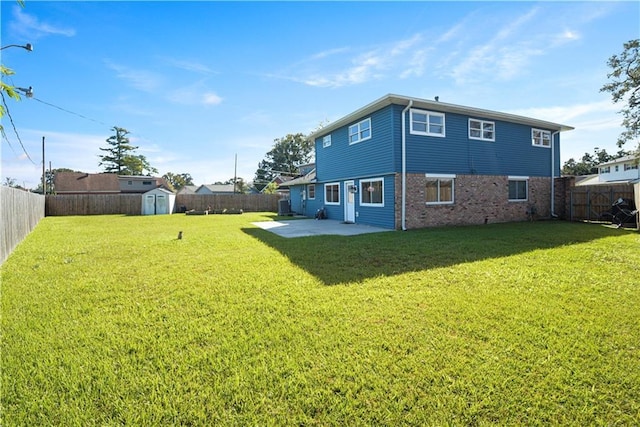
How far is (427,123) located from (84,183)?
4233 cm

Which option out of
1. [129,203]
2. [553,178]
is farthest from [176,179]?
[553,178]

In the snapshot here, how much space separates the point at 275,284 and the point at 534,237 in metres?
8.55

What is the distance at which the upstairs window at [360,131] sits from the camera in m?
13.0

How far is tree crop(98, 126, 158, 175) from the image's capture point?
152ft

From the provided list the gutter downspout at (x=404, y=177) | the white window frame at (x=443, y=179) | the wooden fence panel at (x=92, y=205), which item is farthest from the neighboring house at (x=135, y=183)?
the white window frame at (x=443, y=179)

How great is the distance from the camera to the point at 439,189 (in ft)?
41.2

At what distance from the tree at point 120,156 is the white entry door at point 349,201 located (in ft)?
148

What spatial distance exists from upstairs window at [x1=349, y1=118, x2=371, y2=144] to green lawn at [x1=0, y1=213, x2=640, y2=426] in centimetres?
842

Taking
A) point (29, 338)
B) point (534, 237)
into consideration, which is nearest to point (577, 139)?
point (534, 237)

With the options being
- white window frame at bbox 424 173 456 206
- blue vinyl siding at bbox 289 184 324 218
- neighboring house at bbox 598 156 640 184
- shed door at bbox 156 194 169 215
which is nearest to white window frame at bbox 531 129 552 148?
white window frame at bbox 424 173 456 206

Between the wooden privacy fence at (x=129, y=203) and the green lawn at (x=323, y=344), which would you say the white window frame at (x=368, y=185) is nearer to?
the green lawn at (x=323, y=344)

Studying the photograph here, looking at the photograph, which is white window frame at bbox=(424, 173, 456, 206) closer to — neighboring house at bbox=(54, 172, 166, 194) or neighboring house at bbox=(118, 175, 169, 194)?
neighboring house at bbox=(54, 172, 166, 194)

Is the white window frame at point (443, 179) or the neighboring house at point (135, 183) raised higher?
the neighboring house at point (135, 183)

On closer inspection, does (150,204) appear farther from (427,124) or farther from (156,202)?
(427,124)
